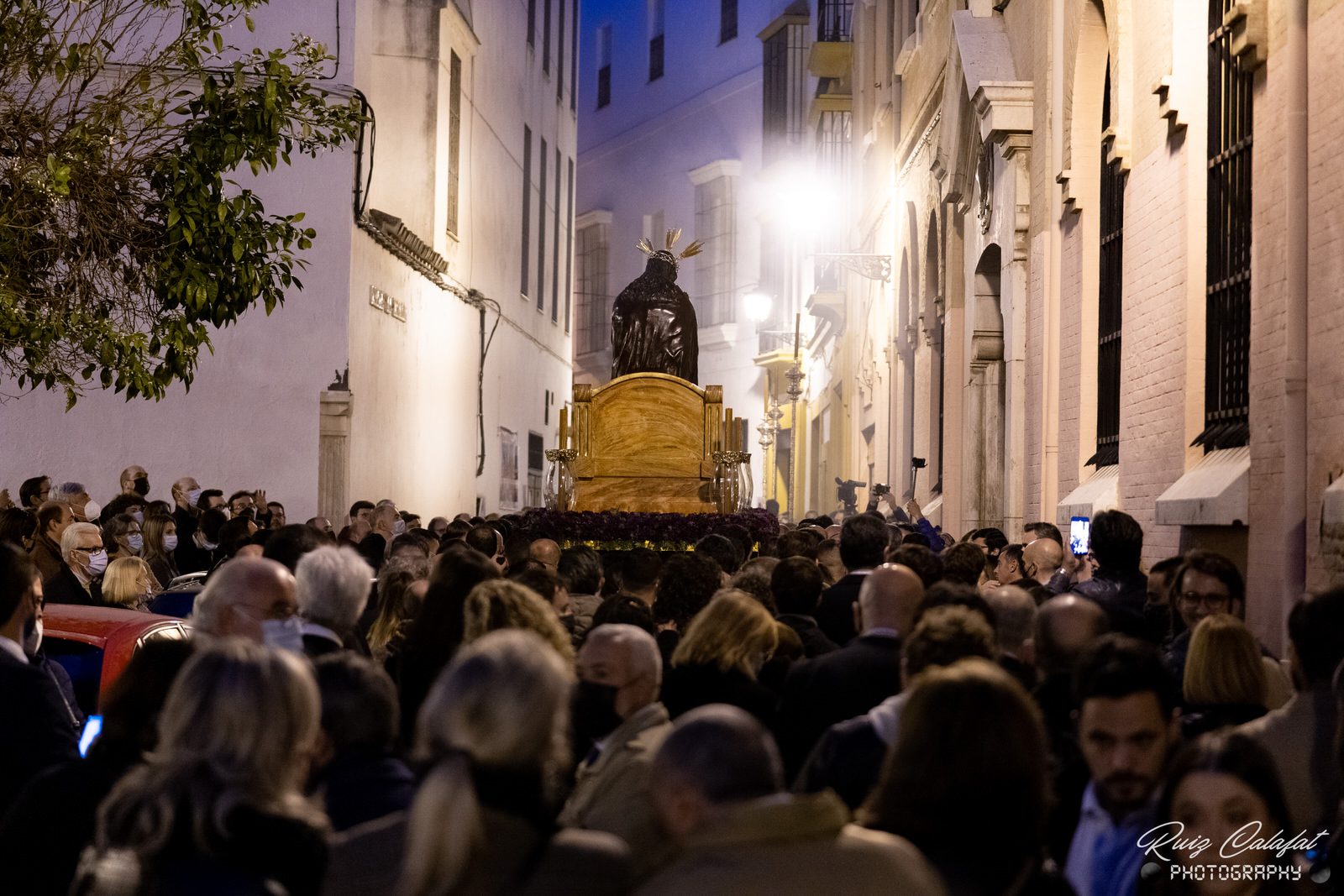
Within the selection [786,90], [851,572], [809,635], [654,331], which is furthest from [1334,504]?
[786,90]

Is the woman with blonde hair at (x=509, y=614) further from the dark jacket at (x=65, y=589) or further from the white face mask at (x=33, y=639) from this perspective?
the dark jacket at (x=65, y=589)

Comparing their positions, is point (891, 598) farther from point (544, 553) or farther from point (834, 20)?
point (834, 20)

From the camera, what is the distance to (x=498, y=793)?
10.3 ft

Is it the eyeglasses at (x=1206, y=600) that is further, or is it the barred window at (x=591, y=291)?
the barred window at (x=591, y=291)

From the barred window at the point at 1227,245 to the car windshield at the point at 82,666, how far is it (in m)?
7.75

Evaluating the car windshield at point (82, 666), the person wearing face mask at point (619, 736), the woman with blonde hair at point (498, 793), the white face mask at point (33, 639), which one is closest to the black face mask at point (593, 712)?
the person wearing face mask at point (619, 736)

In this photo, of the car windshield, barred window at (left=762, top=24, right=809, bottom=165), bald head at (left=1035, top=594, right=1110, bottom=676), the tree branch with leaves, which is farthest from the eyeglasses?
barred window at (left=762, top=24, right=809, bottom=165)

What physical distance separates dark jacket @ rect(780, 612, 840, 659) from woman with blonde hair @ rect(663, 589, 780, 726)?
103 cm

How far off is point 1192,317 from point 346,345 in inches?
424

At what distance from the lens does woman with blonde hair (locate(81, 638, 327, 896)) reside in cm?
309

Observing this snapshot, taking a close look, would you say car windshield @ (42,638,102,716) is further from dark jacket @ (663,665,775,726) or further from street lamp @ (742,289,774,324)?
street lamp @ (742,289,774,324)

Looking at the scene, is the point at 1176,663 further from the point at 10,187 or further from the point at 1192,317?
the point at 10,187

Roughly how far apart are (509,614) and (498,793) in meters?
2.24

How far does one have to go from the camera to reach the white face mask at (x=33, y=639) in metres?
5.94
